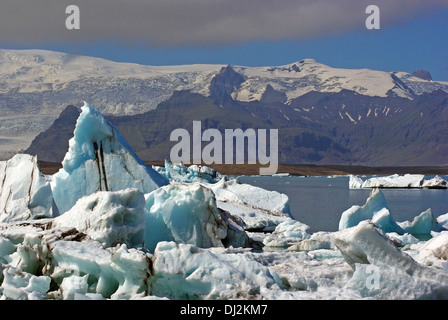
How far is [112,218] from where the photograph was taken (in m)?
9.91

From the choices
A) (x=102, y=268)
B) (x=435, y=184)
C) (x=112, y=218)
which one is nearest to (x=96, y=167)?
(x=112, y=218)

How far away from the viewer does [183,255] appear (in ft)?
24.2

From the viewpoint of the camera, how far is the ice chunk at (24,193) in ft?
42.3

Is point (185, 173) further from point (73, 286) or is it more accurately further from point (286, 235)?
point (73, 286)

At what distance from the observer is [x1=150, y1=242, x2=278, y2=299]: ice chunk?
7.02m

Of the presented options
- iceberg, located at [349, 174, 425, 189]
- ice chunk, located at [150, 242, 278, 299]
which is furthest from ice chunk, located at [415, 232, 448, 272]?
iceberg, located at [349, 174, 425, 189]

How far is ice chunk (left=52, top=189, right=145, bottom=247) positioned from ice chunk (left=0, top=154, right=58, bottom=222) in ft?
8.81

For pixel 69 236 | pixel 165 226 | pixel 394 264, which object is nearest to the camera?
pixel 394 264

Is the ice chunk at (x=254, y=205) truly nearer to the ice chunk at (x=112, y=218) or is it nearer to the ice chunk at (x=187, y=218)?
the ice chunk at (x=187, y=218)

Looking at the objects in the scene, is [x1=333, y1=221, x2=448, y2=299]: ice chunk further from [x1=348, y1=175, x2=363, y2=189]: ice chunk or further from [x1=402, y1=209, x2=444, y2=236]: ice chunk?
[x1=348, y1=175, x2=363, y2=189]: ice chunk

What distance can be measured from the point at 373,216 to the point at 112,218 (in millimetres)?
9315
